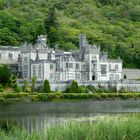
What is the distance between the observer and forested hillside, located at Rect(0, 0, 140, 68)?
357 ft

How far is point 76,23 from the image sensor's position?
13825 cm

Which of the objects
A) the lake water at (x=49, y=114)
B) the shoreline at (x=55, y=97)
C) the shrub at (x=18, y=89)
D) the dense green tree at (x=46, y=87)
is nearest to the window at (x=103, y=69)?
the shoreline at (x=55, y=97)

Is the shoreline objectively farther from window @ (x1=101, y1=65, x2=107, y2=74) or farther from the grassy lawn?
the grassy lawn

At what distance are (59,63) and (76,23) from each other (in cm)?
5788

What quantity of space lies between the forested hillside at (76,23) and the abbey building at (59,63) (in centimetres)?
1373

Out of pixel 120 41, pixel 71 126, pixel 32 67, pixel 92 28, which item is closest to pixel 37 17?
pixel 92 28

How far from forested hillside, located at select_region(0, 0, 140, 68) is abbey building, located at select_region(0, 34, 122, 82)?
45.0 ft

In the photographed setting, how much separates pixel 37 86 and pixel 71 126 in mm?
54722

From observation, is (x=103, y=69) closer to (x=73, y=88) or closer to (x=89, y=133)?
(x=73, y=88)

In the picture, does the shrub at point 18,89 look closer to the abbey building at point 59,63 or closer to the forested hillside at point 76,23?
the abbey building at point 59,63

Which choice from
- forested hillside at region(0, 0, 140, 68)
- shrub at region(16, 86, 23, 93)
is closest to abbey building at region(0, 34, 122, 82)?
shrub at region(16, 86, 23, 93)

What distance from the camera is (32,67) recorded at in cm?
8225

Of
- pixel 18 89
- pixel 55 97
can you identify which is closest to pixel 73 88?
pixel 55 97

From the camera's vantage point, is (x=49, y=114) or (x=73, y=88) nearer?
(x=49, y=114)
